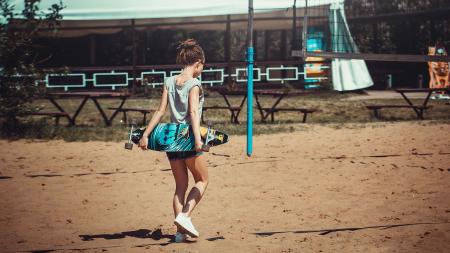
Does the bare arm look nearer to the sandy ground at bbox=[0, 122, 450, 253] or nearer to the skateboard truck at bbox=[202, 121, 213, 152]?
the skateboard truck at bbox=[202, 121, 213, 152]

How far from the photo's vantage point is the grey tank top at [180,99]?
4.53 metres

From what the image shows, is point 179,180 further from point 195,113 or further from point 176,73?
point 176,73

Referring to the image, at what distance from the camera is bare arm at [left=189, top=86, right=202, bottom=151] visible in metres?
4.47

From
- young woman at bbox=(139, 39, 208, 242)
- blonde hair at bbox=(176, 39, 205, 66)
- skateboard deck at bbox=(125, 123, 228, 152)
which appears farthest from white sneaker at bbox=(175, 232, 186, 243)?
blonde hair at bbox=(176, 39, 205, 66)

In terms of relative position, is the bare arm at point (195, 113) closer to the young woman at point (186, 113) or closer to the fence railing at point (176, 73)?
the young woman at point (186, 113)

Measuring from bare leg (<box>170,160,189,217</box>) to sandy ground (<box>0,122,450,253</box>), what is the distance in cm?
29

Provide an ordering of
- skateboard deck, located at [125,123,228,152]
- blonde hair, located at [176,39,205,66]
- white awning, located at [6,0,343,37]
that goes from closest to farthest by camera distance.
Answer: skateboard deck, located at [125,123,228,152] → blonde hair, located at [176,39,205,66] → white awning, located at [6,0,343,37]

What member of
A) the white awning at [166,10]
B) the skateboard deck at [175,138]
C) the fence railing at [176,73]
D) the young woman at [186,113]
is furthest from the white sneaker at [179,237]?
the fence railing at [176,73]

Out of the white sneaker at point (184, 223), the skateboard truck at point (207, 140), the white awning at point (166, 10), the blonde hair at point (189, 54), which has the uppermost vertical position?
the white awning at point (166, 10)

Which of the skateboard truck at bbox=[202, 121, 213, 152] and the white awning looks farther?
the white awning

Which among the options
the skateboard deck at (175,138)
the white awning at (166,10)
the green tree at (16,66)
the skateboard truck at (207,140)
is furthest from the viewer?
the white awning at (166,10)

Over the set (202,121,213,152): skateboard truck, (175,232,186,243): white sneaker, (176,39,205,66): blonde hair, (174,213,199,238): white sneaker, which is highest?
(176,39,205,66): blonde hair

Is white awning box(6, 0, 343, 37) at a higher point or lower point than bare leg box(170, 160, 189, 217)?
higher

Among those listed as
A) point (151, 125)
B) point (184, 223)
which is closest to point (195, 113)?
point (151, 125)
